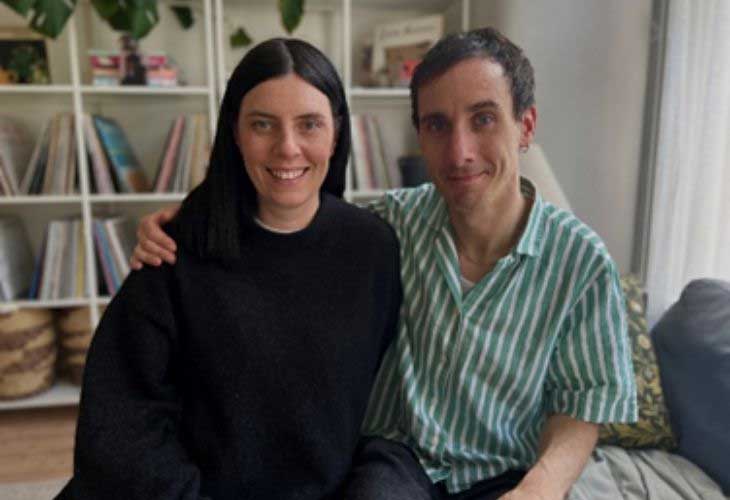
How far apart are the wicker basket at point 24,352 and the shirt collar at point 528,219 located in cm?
185

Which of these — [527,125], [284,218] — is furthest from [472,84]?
[284,218]

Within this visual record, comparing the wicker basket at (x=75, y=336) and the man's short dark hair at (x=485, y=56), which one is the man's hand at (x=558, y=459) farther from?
the wicker basket at (x=75, y=336)

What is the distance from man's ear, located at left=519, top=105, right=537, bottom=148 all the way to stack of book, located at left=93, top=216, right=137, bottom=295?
5.89ft

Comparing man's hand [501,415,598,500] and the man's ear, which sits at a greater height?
the man's ear

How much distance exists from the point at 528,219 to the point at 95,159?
1.83 meters

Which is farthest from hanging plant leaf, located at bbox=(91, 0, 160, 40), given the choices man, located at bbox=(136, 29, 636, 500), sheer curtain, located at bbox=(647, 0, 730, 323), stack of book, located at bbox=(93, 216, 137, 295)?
sheer curtain, located at bbox=(647, 0, 730, 323)

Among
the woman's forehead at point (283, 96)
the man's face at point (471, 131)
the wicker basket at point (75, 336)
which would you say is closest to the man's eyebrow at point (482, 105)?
the man's face at point (471, 131)

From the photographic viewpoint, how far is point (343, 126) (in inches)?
42.0

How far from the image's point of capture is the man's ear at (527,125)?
1.06m

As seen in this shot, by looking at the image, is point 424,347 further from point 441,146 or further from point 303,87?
point 303,87

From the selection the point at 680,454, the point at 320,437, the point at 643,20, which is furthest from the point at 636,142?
the point at 320,437

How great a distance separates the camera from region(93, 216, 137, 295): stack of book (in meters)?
2.29

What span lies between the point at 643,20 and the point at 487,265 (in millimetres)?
1332

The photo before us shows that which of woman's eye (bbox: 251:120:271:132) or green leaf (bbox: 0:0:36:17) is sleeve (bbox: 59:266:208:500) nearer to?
woman's eye (bbox: 251:120:271:132)
